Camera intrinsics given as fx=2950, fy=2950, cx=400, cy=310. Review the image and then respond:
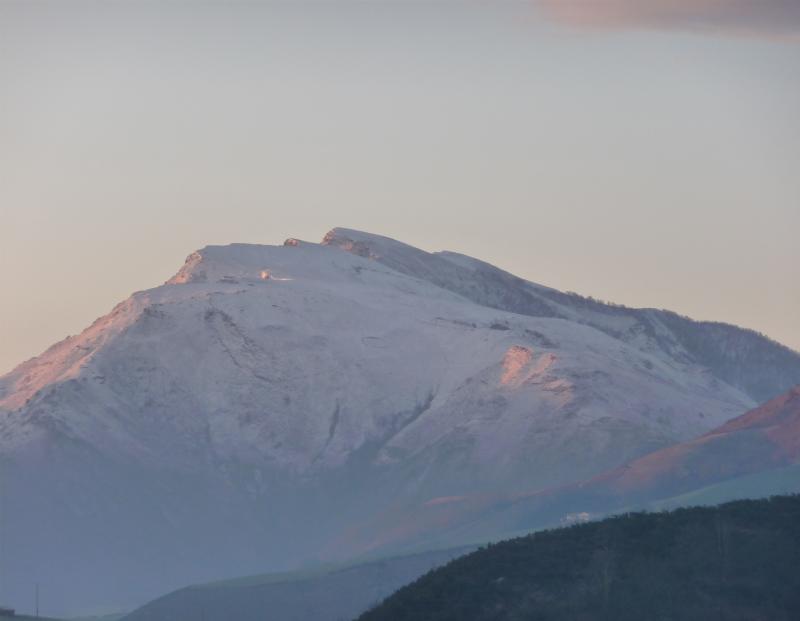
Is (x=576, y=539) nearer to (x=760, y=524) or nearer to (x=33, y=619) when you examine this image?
(x=760, y=524)

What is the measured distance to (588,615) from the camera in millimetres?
124125

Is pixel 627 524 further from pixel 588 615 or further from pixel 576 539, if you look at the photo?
pixel 588 615

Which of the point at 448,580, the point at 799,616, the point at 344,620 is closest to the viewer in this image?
the point at 799,616

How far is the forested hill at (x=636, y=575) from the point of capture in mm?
124500

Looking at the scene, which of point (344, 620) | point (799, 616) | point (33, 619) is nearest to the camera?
point (799, 616)

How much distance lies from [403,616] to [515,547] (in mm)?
9290

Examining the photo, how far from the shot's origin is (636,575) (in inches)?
5027

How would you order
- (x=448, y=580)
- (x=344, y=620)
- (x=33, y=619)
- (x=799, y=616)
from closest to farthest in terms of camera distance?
(x=799, y=616) → (x=448, y=580) → (x=33, y=619) → (x=344, y=620)

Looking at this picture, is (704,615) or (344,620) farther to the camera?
(344,620)

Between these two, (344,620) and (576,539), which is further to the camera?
(344,620)

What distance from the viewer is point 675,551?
5157 inches

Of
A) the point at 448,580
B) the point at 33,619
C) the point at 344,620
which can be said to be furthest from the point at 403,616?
the point at 344,620

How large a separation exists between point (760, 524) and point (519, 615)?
1445cm

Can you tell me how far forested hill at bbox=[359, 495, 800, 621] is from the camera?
408 ft
